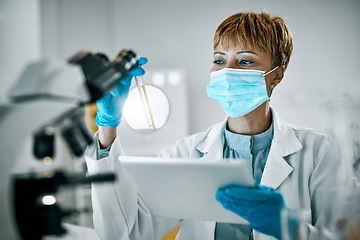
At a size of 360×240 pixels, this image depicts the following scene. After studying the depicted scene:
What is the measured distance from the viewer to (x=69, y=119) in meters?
0.66

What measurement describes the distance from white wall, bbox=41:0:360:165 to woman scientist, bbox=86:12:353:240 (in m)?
2.28

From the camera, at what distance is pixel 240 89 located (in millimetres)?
1668

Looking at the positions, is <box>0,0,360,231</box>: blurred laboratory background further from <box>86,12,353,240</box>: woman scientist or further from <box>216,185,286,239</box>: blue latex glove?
<box>216,185,286,239</box>: blue latex glove

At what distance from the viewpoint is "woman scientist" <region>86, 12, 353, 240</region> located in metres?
1.34

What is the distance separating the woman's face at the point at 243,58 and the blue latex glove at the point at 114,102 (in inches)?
22.7

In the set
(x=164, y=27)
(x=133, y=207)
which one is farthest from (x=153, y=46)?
(x=133, y=207)

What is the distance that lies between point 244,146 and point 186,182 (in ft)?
2.33

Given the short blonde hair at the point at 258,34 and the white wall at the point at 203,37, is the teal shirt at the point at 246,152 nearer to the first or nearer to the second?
the short blonde hair at the point at 258,34

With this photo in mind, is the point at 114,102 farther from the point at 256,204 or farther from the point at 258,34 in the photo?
the point at 258,34

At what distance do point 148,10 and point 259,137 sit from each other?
3.16 metres

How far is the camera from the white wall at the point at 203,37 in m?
3.98

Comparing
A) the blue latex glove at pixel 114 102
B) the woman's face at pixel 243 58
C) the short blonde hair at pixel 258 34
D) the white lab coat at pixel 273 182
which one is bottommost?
the white lab coat at pixel 273 182

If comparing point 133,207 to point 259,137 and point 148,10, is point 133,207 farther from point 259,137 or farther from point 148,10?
point 148,10

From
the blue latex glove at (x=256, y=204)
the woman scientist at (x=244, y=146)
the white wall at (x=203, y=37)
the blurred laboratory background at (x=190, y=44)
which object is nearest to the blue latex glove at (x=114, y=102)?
Result: the woman scientist at (x=244, y=146)
